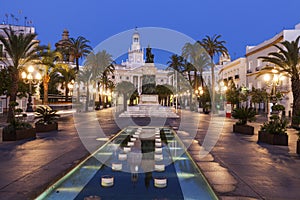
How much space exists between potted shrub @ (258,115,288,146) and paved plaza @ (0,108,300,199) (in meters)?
0.67

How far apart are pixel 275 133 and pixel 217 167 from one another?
20.3 feet

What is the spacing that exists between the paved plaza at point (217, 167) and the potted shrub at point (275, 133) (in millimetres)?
672

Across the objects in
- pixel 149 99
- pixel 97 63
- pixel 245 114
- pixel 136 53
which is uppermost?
pixel 136 53

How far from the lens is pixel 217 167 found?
27.6 feet

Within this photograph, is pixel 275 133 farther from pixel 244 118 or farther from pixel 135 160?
pixel 135 160

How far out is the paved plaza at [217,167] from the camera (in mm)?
6227

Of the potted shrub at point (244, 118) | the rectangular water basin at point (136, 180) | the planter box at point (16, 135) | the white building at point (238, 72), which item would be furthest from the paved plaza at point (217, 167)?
the white building at point (238, 72)

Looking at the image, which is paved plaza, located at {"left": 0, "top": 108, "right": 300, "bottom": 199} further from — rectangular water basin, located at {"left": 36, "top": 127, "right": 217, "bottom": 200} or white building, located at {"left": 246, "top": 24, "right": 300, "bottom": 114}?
white building, located at {"left": 246, "top": 24, "right": 300, "bottom": 114}

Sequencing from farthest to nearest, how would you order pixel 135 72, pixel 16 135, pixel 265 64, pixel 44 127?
1. pixel 135 72
2. pixel 265 64
3. pixel 44 127
4. pixel 16 135

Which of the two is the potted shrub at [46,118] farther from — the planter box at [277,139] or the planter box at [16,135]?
the planter box at [277,139]

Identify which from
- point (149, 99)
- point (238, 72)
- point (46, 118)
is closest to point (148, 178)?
point (46, 118)

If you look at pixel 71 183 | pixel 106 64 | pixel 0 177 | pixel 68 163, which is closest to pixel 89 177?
pixel 71 183

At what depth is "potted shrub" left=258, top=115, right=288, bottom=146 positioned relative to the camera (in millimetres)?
13246

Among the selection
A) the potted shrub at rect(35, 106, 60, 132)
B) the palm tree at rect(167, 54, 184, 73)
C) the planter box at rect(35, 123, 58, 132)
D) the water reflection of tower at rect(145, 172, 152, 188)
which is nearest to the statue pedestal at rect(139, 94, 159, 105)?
the palm tree at rect(167, 54, 184, 73)
